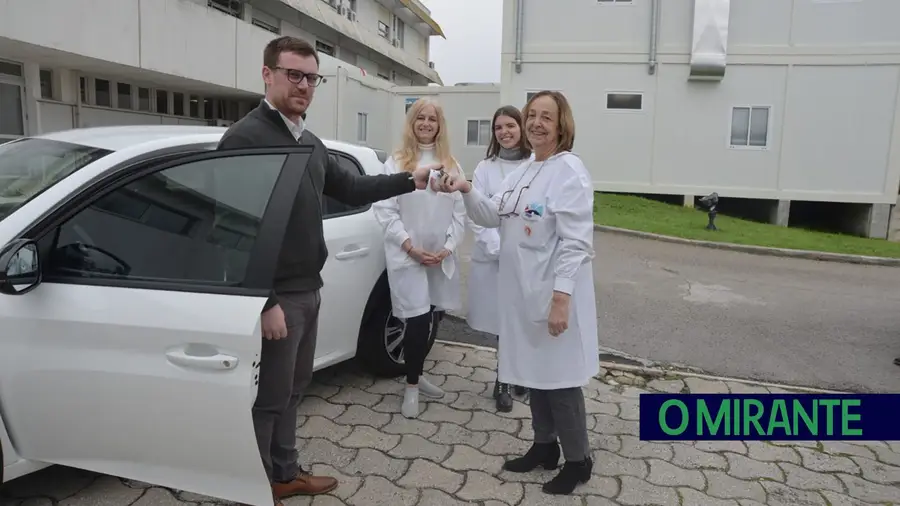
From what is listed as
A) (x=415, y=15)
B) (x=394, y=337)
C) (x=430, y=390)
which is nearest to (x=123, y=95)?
(x=394, y=337)

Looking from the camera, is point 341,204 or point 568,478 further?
point 341,204

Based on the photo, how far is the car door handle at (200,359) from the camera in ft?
7.04

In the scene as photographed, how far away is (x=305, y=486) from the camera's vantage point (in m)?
2.94

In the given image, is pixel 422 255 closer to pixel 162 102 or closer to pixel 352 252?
pixel 352 252

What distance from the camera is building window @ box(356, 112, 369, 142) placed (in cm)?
1897

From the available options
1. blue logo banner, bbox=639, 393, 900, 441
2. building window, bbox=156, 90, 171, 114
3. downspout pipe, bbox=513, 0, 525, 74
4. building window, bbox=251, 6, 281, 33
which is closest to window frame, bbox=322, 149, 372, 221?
blue logo banner, bbox=639, 393, 900, 441

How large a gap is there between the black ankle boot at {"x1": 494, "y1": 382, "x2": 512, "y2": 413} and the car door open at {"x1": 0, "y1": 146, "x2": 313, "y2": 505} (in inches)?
82.7

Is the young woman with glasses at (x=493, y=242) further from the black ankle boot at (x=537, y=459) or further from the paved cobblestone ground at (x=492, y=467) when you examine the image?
the black ankle boot at (x=537, y=459)

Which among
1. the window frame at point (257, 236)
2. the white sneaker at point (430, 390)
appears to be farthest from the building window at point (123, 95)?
the window frame at point (257, 236)

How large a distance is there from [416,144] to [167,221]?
1923 millimetres

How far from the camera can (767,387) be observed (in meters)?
4.64

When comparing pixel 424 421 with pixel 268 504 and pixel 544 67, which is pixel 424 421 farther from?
pixel 544 67

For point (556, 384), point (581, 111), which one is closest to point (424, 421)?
point (556, 384)

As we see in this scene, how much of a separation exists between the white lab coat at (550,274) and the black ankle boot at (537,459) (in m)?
0.47
